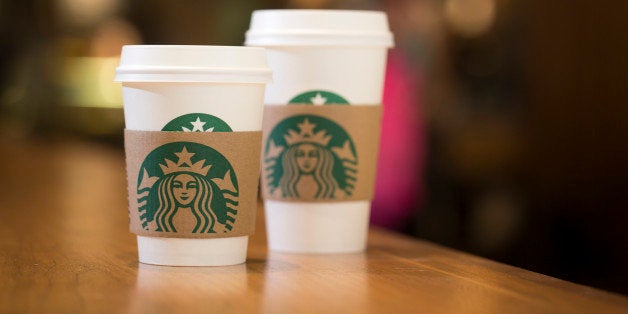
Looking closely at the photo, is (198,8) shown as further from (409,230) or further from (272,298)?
(272,298)

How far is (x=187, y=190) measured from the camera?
53.1 inches

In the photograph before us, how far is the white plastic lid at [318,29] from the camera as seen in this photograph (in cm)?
156

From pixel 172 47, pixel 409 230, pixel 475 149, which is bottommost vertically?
pixel 409 230

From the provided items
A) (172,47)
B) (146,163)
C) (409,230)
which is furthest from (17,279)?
(409,230)

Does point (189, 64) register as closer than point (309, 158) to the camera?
Yes

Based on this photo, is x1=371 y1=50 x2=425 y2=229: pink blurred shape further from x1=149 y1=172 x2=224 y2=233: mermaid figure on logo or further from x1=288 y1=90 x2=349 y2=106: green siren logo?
x1=149 y1=172 x2=224 y2=233: mermaid figure on logo

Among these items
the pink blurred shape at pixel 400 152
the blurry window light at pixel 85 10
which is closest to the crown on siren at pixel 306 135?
the pink blurred shape at pixel 400 152

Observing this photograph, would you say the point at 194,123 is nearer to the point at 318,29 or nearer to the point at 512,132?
the point at 318,29

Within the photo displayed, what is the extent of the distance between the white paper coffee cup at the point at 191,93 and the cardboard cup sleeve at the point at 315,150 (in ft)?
0.56

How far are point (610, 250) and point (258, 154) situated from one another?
156 cm

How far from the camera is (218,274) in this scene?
1304 millimetres

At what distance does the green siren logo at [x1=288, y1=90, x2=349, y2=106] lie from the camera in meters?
1.57

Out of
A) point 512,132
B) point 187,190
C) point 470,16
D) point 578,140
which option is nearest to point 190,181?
point 187,190

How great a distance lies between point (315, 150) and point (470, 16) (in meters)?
2.12
